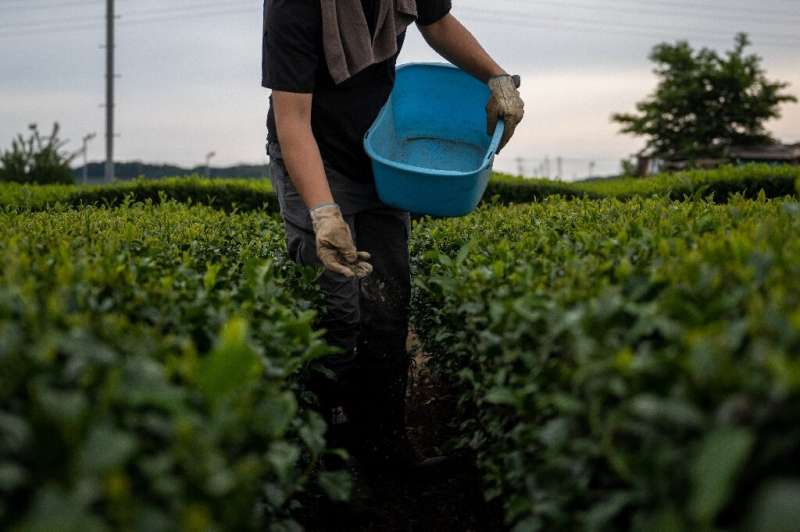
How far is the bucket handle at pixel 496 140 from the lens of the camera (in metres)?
3.63

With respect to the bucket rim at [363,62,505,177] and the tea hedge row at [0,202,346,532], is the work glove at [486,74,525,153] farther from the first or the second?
the tea hedge row at [0,202,346,532]

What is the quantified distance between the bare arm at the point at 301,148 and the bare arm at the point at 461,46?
122 cm

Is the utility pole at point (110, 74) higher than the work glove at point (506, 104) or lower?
higher

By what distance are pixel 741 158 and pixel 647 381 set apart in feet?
120

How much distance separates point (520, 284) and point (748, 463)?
46.9 inches

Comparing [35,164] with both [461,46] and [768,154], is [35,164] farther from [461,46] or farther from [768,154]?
[768,154]

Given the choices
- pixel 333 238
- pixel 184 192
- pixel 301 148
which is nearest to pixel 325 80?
pixel 301 148

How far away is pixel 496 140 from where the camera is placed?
3.85 m

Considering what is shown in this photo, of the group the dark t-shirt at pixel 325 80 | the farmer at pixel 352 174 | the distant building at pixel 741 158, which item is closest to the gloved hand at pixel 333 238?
the farmer at pixel 352 174

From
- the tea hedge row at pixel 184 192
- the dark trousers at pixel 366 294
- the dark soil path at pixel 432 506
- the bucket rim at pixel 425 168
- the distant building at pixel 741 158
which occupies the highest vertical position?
the distant building at pixel 741 158

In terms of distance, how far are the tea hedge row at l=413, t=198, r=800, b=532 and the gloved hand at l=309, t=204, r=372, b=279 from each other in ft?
1.83

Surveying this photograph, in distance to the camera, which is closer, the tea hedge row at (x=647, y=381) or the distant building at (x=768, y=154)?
the tea hedge row at (x=647, y=381)

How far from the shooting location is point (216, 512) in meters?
1.40

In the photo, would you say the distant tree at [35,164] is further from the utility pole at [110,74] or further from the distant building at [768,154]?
the distant building at [768,154]
